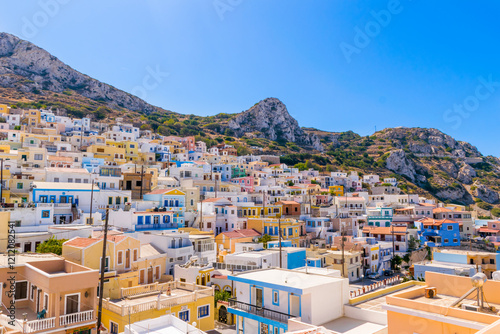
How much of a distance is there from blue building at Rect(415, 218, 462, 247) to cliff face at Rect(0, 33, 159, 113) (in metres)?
127

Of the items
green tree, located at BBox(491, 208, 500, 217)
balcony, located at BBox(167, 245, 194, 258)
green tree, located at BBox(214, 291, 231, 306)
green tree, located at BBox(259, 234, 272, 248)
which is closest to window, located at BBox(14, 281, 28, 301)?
balcony, located at BBox(167, 245, 194, 258)

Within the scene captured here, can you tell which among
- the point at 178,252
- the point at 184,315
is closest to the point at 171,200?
the point at 178,252

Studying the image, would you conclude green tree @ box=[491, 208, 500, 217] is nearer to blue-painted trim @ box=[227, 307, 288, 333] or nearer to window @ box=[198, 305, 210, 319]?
window @ box=[198, 305, 210, 319]

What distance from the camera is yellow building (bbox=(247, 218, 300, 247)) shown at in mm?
45594

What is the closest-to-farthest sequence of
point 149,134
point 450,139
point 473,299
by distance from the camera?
point 473,299
point 149,134
point 450,139

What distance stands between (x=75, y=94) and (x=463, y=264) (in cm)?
14196

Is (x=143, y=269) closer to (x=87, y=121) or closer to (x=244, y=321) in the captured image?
(x=244, y=321)

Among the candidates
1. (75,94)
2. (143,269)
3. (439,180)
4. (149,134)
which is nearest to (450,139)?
(439,180)

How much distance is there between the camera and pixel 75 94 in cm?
13900

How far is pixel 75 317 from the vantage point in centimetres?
1470

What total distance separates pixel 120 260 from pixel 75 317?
9758 mm

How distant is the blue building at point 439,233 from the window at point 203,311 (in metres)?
44.6

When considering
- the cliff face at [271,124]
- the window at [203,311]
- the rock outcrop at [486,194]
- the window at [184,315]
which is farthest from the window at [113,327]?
the cliff face at [271,124]

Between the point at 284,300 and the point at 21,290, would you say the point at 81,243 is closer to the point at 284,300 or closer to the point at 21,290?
the point at 21,290
